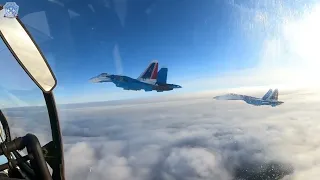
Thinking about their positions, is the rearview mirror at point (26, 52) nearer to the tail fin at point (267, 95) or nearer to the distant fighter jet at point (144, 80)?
the distant fighter jet at point (144, 80)

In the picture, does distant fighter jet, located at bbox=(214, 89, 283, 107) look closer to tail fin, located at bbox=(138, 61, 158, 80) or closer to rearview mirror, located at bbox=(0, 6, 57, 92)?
tail fin, located at bbox=(138, 61, 158, 80)

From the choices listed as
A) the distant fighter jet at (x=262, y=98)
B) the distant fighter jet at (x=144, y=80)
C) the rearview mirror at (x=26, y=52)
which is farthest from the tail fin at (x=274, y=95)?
the rearview mirror at (x=26, y=52)

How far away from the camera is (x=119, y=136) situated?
220 centimetres

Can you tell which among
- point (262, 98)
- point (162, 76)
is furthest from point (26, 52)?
point (262, 98)

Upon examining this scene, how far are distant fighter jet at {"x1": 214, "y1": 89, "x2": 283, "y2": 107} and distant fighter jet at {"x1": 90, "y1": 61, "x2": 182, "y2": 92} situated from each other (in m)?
0.35

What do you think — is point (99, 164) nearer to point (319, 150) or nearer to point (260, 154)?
point (260, 154)

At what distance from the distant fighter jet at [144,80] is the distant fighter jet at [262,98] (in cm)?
35

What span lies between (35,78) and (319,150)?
6.56ft

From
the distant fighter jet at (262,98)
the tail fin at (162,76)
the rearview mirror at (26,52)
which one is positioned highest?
the tail fin at (162,76)

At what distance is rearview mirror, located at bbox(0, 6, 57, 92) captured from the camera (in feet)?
2.10

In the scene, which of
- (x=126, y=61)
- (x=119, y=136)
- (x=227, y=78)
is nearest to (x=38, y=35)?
(x=126, y=61)

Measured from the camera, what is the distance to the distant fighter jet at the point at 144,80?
7.18 feet

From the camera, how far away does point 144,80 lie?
225cm

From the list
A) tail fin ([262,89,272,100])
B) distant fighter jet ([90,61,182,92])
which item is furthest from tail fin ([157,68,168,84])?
tail fin ([262,89,272,100])
